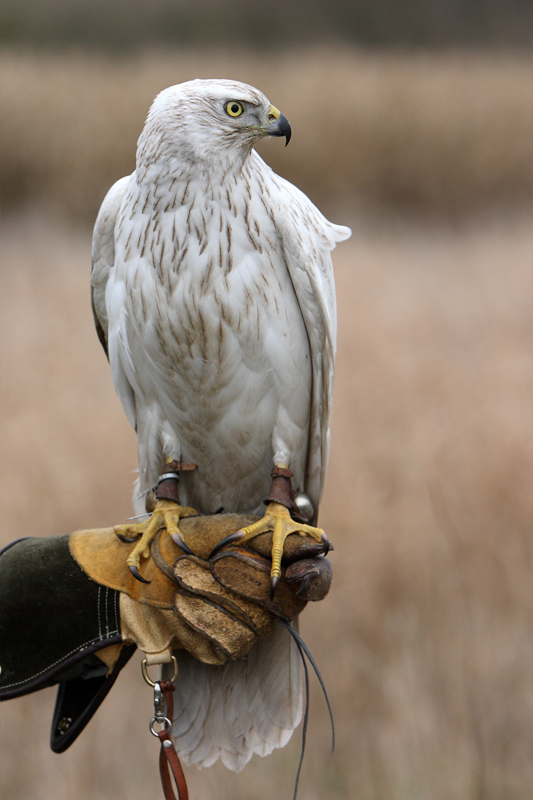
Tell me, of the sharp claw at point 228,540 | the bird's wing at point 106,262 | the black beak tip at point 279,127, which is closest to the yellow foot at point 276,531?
the sharp claw at point 228,540

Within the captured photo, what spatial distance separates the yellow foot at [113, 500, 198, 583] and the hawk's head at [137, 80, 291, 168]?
76cm

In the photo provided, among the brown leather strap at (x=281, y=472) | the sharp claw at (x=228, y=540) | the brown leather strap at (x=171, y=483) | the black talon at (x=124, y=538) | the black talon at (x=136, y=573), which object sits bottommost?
the black talon at (x=136, y=573)

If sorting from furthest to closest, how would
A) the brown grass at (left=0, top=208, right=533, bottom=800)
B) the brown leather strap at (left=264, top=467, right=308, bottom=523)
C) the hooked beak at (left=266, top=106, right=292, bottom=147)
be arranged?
the brown grass at (left=0, top=208, right=533, bottom=800) < the brown leather strap at (left=264, top=467, right=308, bottom=523) < the hooked beak at (left=266, top=106, right=292, bottom=147)

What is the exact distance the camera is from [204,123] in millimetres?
1347

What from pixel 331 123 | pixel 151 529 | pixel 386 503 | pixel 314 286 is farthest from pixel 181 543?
pixel 331 123

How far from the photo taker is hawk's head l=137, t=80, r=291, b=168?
134cm

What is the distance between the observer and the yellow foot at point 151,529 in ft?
4.77

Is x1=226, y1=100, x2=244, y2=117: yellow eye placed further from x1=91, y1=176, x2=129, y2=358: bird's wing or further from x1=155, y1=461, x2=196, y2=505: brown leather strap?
x1=155, y1=461, x2=196, y2=505: brown leather strap

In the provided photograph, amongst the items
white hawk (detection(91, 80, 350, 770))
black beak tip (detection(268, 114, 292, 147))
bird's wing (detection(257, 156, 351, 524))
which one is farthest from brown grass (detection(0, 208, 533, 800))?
black beak tip (detection(268, 114, 292, 147))

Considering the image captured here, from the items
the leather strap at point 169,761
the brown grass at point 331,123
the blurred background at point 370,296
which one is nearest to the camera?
the leather strap at point 169,761

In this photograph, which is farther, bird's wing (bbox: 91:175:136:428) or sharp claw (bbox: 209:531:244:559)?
bird's wing (bbox: 91:175:136:428)

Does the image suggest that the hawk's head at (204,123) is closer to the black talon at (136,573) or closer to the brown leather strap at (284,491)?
the brown leather strap at (284,491)

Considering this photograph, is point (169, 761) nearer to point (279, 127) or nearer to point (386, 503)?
point (279, 127)

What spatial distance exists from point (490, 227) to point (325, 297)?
174cm
